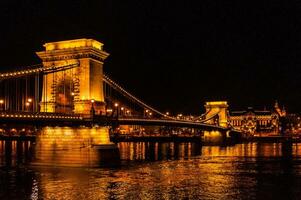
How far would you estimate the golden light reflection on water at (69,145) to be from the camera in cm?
4012

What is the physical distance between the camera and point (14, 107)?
50594 mm

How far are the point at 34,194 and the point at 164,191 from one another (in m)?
7.22

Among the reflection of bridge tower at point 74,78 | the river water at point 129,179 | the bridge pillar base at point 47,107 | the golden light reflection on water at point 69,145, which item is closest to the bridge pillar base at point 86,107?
the reflection of bridge tower at point 74,78

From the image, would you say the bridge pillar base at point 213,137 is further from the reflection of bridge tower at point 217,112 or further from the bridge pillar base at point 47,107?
the bridge pillar base at point 47,107

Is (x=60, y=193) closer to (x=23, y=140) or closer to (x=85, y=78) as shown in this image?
(x=85, y=78)

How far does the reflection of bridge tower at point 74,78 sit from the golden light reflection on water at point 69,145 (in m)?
2.49

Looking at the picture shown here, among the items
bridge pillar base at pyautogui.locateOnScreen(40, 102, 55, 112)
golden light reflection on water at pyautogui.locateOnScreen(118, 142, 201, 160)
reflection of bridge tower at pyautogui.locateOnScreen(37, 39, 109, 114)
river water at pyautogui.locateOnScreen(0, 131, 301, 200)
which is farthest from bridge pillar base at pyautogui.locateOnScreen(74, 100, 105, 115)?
golden light reflection on water at pyautogui.locateOnScreen(118, 142, 201, 160)

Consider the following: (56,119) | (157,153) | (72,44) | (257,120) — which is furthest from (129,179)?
(257,120)

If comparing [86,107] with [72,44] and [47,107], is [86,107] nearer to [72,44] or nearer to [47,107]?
[47,107]

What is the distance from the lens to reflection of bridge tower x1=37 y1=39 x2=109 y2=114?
43.2 meters

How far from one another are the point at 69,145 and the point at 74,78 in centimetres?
622

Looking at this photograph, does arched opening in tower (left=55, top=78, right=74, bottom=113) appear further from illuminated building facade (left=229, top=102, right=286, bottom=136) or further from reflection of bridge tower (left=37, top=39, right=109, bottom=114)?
illuminated building facade (left=229, top=102, right=286, bottom=136)

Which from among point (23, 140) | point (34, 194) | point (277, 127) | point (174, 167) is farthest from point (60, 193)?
point (277, 127)

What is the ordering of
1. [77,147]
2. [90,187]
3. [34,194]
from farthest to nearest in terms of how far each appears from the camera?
[77,147]
[90,187]
[34,194]
